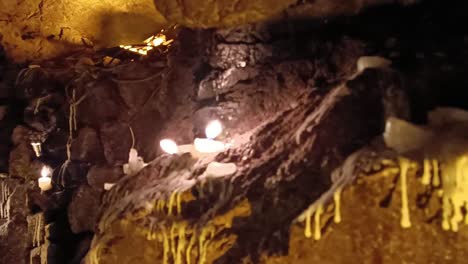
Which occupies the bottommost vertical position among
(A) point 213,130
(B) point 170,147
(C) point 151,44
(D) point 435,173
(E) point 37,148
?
(D) point 435,173

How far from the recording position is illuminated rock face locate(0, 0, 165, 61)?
25.5ft

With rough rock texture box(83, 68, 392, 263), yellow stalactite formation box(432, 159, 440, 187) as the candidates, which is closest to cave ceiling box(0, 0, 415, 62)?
rough rock texture box(83, 68, 392, 263)

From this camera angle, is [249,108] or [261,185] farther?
[249,108]

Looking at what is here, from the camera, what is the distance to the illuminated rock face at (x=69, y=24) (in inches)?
306

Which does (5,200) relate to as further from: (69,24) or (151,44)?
(151,44)

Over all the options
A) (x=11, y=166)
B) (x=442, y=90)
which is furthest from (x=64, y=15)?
(x=442, y=90)

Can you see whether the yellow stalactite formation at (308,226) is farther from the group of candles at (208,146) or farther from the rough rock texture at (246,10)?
the rough rock texture at (246,10)

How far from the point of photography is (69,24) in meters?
8.13

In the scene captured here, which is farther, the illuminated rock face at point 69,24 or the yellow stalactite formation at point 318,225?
the illuminated rock face at point 69,24

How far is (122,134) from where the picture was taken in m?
7.52

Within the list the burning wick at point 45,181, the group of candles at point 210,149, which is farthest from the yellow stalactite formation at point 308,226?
the burning wick at point 45,181

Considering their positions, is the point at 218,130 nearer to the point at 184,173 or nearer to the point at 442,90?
the point at 184,173

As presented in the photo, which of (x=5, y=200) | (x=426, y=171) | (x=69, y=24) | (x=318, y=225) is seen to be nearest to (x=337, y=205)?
(x=318, y=225)

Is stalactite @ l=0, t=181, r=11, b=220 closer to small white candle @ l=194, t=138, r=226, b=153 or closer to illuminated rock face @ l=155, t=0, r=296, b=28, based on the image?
illuminated rock face @ l=155, t=0, r=296, b=28
